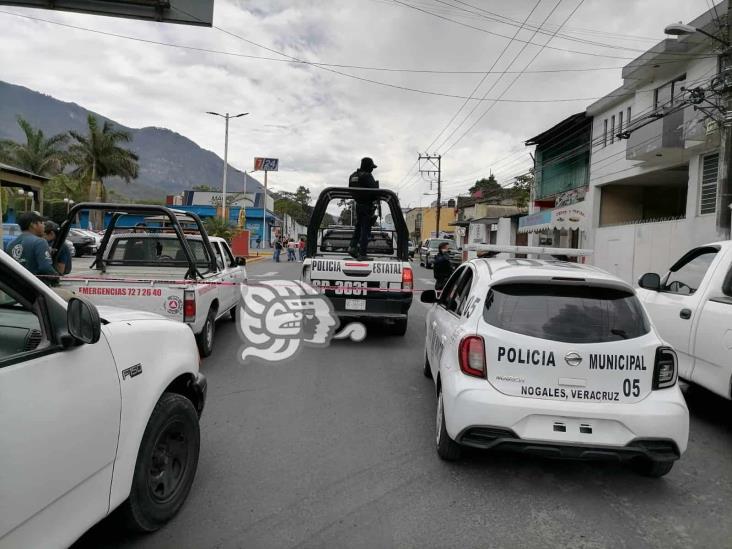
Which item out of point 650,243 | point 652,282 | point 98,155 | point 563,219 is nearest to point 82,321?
point 652,282

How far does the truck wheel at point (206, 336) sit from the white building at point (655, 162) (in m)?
13.7

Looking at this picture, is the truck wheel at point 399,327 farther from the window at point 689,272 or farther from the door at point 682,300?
the window at point 689,272

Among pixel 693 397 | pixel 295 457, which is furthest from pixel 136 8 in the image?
pixel 693 397

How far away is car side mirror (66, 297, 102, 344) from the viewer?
221 centimetres

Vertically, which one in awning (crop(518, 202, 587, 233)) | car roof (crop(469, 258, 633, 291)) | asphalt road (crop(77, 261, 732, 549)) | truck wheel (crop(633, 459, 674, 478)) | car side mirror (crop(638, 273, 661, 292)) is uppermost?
awning (crop(518, 202, 587, 233))

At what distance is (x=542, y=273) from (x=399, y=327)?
530 centimetres

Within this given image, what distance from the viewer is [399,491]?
11.7 feet

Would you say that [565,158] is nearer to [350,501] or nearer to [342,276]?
[342,276]

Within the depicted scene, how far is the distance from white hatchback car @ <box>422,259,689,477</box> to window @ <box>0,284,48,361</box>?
2.53 metres

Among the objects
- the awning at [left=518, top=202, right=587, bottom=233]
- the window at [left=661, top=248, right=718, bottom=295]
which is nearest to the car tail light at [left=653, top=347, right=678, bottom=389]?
the window at [left=661, top=248, right=718, bottom=295]

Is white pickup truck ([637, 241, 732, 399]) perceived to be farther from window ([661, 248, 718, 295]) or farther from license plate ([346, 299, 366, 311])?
license plate ([346, 299, 366, 311])

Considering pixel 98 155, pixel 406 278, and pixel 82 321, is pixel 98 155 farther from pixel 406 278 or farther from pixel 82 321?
pixel 82 321

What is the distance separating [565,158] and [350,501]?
3019cm

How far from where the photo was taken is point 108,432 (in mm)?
2410
